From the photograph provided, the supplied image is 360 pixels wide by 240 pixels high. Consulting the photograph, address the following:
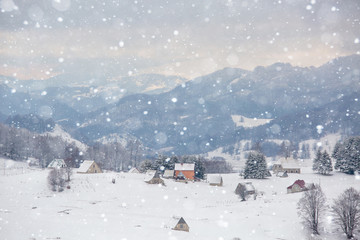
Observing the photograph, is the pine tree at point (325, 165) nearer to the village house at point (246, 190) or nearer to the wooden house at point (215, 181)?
the village house at point (246, 190)

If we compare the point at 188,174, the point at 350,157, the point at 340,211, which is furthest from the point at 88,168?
the point at 350,157

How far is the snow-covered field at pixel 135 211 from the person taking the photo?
35.2 m

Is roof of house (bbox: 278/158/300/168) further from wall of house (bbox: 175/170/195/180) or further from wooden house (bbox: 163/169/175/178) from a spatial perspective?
wooden house (bbox: 163/169/175/178)

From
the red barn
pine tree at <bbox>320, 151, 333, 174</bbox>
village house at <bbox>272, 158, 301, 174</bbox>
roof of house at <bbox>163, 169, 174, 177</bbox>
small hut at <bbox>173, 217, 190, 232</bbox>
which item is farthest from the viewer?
village house at <bbox>272, 158, 301, 174</bbox>

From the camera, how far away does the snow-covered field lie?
35.2 meters

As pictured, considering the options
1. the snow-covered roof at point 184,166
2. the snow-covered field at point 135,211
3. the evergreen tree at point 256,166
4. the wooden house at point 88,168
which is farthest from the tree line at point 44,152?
the evergreen tree at point 256,166

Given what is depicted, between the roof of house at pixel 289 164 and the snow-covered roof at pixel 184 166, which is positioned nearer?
the snow-covered roof at pixel 184 166

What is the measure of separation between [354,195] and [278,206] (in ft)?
54.5

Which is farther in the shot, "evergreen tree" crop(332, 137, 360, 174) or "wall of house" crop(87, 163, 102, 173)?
"evergreen tree" crop(332, 137, 360, 174)

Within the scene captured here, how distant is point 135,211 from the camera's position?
172 feet

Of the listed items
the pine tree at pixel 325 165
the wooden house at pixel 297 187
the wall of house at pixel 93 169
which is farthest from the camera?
the pine tree at pixel 325 165

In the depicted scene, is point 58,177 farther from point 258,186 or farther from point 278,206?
point 258,186

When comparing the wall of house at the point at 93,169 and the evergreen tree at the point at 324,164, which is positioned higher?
the evergreen tree at the point at 324,164

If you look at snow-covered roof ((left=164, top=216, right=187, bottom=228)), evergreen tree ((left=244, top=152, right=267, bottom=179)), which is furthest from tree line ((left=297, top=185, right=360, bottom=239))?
evergreen tree ((left=244, top=152, right=267, bottom=179))
